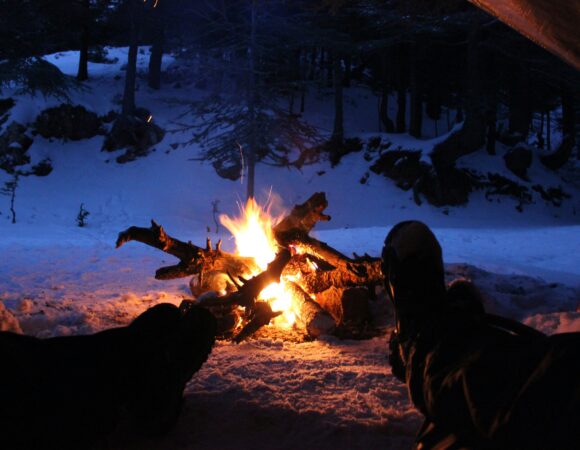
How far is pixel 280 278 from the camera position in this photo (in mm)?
4660

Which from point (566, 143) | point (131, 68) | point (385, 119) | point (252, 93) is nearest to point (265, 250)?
point (252, 93)

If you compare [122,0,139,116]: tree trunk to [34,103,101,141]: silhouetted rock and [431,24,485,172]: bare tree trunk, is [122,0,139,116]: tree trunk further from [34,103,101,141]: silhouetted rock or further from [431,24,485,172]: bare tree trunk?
[431,24,485,172]: bare tree trunk

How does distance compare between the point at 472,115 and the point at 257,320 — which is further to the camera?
the point at 472,115

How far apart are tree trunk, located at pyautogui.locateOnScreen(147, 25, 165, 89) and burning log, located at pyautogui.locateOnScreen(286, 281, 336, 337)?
2202 centimetres

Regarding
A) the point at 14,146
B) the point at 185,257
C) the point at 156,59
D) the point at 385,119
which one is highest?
the point at 156,59

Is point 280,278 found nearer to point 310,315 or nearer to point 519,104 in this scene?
point 310,315

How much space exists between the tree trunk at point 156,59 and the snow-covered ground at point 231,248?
7.97ft

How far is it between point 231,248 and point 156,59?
18.1 metres

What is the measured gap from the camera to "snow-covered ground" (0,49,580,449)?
234 centimetres

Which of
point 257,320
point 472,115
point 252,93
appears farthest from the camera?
point 472,115

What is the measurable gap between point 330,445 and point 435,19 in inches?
437

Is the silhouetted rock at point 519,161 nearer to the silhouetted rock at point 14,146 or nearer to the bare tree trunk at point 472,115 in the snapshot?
the bare tree trunk at point 472,115

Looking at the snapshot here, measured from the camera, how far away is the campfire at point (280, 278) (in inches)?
162

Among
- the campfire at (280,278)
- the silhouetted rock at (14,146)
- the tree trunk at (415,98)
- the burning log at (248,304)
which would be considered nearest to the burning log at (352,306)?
the campfire at (280,278)
